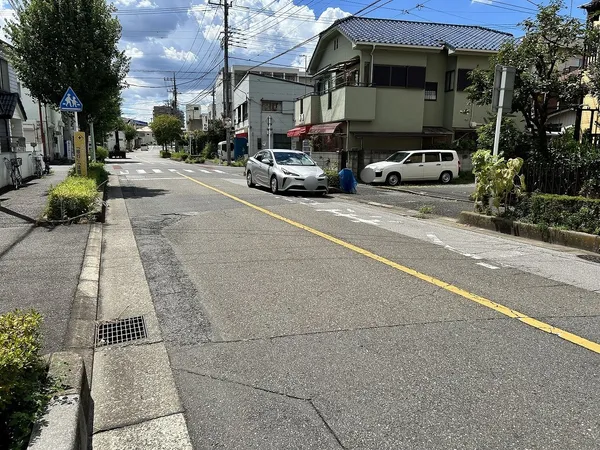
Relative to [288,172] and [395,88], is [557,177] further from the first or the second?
[395,88]

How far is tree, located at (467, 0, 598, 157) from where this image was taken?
10055 millimetres

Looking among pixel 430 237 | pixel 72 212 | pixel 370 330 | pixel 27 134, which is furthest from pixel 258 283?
pixel 27 134

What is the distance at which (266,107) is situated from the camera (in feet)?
146

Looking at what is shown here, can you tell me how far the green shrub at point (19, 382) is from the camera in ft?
7.52

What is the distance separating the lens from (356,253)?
7312 millimetres

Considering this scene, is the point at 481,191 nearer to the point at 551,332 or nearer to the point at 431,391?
the point at 551,332

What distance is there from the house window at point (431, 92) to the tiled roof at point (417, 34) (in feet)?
6.97

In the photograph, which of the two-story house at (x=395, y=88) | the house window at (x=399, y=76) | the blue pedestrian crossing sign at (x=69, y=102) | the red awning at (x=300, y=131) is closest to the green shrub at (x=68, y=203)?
the blue pedestrian crossing sign at (x=69, y=102)

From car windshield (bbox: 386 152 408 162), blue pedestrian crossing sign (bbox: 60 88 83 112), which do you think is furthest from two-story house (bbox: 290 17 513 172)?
blue pedestrian crossing sign (bbox: 60 88 83 112)

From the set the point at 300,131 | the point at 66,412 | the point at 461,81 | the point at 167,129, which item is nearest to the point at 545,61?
the point at 66,412

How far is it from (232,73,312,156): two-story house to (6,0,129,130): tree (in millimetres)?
28292

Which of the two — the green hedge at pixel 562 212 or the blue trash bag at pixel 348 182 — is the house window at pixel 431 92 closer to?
the blue trash bag at pixel 348 182

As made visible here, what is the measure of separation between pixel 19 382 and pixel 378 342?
8.86ft

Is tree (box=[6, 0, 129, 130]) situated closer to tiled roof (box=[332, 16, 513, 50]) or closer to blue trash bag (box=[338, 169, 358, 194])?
blue trash bag (box=[338, 169, 358, 194])
